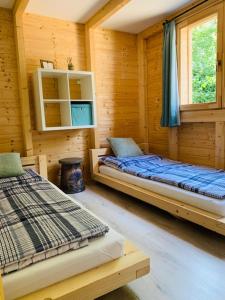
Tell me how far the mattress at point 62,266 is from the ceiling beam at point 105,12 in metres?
2.63

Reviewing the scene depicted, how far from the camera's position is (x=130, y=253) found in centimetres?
141

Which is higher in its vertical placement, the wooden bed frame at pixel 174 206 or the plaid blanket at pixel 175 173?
the plaid blanket at pixel 175 173

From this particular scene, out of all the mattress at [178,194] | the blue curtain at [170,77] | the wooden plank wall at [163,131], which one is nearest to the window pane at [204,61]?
the blue curtain at [170,77]

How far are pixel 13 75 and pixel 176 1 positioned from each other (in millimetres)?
2281

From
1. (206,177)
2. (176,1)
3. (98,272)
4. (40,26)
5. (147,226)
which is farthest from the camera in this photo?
(40,26)

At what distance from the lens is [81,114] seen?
3.28 m

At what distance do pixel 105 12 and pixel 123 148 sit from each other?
6.03 ft

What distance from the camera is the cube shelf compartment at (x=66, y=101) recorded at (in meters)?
3.13

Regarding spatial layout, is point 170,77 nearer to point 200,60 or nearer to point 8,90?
point 200,60

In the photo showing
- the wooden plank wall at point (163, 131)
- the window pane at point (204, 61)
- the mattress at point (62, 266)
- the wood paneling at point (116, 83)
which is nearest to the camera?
the mattress at point (62, 266)

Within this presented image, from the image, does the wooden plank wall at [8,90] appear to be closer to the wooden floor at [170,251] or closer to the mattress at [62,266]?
the wooden floor at [170,251]

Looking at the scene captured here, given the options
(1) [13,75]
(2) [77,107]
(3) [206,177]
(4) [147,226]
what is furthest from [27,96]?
(3) [206,177]

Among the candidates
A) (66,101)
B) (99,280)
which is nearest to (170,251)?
(99,280)

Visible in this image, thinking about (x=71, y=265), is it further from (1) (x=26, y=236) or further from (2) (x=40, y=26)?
(2) (x=40, y=26)
